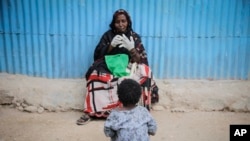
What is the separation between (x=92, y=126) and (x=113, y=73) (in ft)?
2.41

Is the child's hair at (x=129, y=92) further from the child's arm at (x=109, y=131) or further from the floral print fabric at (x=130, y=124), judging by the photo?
the child's arm at (x=109, y=131)

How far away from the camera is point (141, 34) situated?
4824mm

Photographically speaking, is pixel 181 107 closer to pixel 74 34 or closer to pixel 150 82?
pixel 150 82

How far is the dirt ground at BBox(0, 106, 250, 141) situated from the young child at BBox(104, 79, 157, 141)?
4.21 feet

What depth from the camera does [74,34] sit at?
478cm

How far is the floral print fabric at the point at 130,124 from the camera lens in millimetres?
2549

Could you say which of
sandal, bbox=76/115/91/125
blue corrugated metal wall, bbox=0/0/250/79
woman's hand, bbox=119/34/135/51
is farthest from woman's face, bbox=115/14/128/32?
sandal, bbox=76/115/91/125

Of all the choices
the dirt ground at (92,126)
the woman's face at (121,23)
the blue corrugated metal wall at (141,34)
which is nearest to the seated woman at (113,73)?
the woman's face at (121,23)

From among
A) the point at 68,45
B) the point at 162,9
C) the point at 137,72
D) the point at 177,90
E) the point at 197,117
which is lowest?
the point at 197,117

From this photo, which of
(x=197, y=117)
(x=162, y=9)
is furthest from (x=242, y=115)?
(x=162, y=9)

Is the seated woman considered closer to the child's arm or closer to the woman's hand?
the woman's hand

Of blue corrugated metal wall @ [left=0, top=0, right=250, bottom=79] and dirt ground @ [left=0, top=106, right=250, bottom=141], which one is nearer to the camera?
dirt ground @ [left=0, top=106, right=250, bottom=141]

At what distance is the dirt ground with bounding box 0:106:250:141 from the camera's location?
387 cm

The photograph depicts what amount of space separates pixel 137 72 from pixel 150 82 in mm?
219
